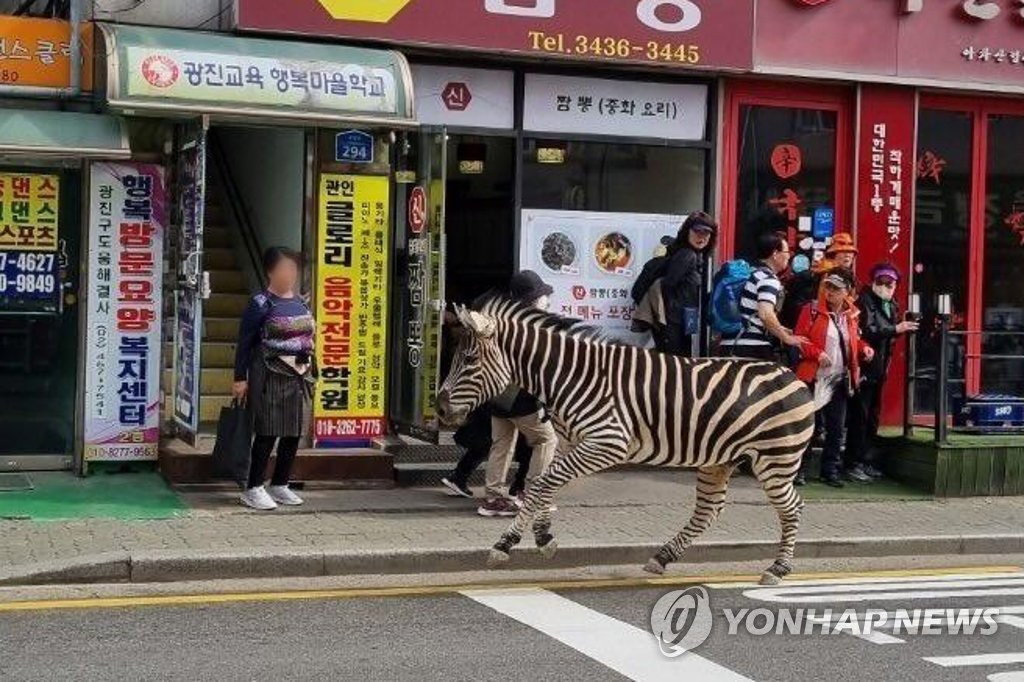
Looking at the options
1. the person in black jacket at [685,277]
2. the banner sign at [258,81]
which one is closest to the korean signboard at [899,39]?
the person in black jacket at [685,277]

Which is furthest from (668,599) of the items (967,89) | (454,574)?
(967,89)

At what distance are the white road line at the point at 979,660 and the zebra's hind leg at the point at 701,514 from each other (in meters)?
2.17

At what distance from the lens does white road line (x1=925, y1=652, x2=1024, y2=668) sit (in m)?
7.27

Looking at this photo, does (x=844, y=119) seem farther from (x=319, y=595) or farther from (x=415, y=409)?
(x=319, y=595)

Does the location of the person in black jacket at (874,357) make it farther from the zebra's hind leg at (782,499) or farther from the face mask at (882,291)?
the zebra's hind leg at (782,499)

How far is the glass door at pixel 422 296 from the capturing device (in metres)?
11.3

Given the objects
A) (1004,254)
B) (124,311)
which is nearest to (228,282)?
(124,311)

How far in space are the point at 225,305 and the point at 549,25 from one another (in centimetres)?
390

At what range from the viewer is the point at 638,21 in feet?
40.5

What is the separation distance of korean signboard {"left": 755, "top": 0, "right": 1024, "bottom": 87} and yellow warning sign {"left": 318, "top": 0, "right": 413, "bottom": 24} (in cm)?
331

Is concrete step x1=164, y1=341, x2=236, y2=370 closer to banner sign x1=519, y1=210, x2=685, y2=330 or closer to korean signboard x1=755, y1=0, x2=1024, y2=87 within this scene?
banner sign x1=519, y1=210, x2=685, y2=330

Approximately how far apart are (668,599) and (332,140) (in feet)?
15.5

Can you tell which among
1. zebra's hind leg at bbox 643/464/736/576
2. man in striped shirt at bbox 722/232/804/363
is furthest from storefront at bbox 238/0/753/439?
zebra's hind leg at bbox 643/464/736/576

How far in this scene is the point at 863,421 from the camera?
12625 mm
